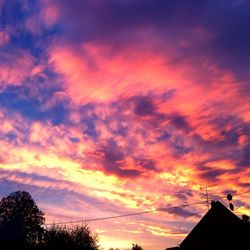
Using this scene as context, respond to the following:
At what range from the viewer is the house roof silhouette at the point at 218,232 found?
151 feet

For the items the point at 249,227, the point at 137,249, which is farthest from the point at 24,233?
the point at 249,227

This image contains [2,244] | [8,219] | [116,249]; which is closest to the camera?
[2,244]

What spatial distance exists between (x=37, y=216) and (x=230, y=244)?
52.7 m

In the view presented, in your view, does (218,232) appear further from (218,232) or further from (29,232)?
(29,232)

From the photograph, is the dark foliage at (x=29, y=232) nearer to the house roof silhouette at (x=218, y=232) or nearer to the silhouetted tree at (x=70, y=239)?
the silhouetted tree at (x=70, y=239)

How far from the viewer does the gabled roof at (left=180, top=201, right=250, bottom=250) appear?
46.1 metres

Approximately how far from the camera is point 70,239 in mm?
63094

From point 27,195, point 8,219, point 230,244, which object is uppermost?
point 27,195

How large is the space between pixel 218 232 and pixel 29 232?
5105 centimetres

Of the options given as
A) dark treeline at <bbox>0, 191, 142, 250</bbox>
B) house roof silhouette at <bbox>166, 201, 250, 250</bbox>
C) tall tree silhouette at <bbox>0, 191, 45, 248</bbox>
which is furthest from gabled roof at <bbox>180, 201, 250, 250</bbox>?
tall tree silhouette at <bbox>0, 191, 45, 248</bbox>

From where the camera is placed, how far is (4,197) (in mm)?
85000

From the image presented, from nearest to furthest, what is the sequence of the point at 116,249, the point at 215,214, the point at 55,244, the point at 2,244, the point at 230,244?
the point at 230,244, the point at 215,214, the point at 55,244, the point at 2,244, the point at 116,249

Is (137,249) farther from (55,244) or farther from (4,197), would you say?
(55,244)

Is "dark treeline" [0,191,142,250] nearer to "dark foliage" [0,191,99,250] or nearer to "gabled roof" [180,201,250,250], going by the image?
"dark foliage" [0,191,99,250]
